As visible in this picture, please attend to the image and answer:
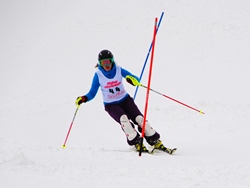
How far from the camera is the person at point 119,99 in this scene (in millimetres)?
6617

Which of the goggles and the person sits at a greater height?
the goggles

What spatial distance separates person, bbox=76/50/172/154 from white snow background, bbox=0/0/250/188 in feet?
1.06

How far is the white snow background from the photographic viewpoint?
175 inches

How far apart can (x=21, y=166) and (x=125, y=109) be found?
8.91ft

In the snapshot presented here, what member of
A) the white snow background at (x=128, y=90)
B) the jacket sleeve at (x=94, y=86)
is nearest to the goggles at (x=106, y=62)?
the jacket sleeve at (x=94, y=86)

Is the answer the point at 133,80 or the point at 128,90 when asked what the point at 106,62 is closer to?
the point at 133,80

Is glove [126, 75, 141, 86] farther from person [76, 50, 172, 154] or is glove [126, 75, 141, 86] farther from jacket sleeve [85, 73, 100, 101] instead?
jacket sleeve [85, 73, 100, 101]

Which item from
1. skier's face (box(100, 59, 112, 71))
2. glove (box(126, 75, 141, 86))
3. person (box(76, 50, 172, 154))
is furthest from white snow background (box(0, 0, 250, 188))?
skier's face (box(100, 59, 112, 71))

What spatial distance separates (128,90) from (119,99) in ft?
24.4

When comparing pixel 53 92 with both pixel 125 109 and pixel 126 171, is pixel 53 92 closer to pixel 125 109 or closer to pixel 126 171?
pixel 125 109

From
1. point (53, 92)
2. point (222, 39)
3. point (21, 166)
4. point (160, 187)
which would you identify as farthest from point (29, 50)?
point (160, 187)

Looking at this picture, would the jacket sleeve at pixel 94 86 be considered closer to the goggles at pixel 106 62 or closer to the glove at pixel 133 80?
the goggles at pixel 106 62

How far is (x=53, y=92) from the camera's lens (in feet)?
50.5

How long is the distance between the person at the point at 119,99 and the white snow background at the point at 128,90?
0.32m
